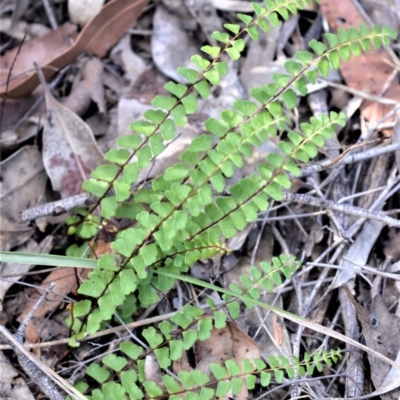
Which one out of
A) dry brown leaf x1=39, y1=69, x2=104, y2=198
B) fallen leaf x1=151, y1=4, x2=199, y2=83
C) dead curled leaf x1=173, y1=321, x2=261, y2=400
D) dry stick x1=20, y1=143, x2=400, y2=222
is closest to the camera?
dead curled leaf x1=173, y1=321, x2=261, y2=400

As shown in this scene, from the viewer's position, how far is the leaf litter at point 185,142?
2301 mm

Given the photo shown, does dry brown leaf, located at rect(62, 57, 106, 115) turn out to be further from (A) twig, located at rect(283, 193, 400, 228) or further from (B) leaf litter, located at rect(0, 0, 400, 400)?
(A) twig, located at rect(283, 193, 400, 228)

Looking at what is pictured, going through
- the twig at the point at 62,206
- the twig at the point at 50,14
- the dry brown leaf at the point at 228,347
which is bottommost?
the dry brown leaf at the point at 228,347

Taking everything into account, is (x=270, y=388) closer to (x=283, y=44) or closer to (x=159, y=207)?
(x=159, y=207)

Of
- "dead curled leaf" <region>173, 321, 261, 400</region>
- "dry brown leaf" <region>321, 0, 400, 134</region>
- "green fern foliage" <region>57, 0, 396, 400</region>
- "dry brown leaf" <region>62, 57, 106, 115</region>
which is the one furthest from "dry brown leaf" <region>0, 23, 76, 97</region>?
"dead curled leaf" <region>173, 321, 261, 400</region>

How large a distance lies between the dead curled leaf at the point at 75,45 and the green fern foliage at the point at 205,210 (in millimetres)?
921

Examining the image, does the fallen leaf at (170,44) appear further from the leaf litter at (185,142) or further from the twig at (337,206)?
the twig at (337,206)

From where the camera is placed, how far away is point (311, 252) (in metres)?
2.48

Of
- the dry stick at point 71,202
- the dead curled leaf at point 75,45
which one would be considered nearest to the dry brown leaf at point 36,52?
the dead curled leaf at point 75,45

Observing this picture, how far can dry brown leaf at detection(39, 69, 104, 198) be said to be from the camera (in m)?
2.56

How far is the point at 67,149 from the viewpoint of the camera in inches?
103

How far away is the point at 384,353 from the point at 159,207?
1090 mm

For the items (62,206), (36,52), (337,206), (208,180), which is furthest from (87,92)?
(337,206)

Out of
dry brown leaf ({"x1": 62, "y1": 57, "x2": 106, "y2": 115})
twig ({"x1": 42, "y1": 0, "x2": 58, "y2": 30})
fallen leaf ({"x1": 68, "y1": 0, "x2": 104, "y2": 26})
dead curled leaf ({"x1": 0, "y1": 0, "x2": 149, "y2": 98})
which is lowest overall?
dry brown leaf ({"x1": 62, "y1": 57, "x2": 106, "y2": 115})
